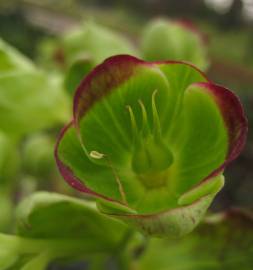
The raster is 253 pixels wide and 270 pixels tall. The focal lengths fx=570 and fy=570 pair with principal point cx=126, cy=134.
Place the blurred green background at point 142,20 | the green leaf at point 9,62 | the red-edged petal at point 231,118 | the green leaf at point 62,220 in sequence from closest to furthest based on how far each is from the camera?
the red-edged petal at point 231,118 < the green leaf at point 62,220 < the green leaf at point 9,62 < the blurred green background at point 142,20

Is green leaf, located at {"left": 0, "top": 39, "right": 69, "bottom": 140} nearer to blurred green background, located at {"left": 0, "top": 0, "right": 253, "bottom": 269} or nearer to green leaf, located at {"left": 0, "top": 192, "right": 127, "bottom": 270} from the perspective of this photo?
green leaf, located at {"left": 0, "top": 192, "right": 127, "bottom": 270}

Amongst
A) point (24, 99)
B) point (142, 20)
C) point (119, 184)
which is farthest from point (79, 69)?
point (142, 20)

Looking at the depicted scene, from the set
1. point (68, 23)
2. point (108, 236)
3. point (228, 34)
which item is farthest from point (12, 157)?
point (228, 34)

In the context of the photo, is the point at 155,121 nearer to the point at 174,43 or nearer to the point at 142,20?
the point at 174,43

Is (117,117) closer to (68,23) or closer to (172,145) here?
(172,145)

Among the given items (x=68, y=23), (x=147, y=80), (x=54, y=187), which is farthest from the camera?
(x=68, y=23)

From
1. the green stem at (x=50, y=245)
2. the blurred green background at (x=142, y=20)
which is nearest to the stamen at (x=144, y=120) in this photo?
the green stem at (x=50, y=245)

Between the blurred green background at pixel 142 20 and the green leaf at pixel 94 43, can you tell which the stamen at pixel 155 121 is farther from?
the blurred green background at pixel 142 20
